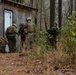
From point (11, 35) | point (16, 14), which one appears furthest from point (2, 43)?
point (16, 14)

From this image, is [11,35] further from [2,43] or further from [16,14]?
[16,14]

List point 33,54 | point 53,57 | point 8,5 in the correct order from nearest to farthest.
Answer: point 53,57, point 33,54, point 8,5

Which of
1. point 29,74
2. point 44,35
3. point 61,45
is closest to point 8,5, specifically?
point 44,35

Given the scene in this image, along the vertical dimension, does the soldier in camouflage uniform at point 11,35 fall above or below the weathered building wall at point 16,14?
below

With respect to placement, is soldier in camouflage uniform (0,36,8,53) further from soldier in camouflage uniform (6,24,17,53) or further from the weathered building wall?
the weathered building wall

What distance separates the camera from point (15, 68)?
10266 millimetres

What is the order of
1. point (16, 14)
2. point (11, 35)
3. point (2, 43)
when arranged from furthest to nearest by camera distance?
point (16, 14) < point (11, 35) < point (2, 43)

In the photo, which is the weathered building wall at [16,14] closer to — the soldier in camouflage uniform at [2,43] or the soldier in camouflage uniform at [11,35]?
the soldier in camouflage uniform at [11,35]

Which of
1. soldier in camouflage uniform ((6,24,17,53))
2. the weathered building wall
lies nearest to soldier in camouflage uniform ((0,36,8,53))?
soldier in camouflage uniform ((6,24,17,53))

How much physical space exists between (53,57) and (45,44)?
1159 millimetres

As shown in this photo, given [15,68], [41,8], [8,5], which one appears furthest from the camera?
[41,8]

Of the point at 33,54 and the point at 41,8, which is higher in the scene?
the point at 41,8

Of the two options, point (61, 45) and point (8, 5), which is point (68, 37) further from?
point (8, 5)

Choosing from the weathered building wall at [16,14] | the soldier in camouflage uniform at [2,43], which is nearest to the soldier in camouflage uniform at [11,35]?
the soldier in camouflage uniform at [2,43]
